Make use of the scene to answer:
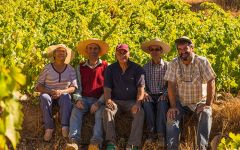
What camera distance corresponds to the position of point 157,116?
21.1 feet

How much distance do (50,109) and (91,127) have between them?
57cm

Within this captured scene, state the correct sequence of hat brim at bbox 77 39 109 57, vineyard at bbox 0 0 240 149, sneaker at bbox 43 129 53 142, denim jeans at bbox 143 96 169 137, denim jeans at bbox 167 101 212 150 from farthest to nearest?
vineyard at bbox 0 0 240 149 → hat brim at bbox 77 39 109 57 → sneaker at bbox 43 129 53 142 → denim jeans at bbox 143 96 169 137 → denim jeans at bbox 167 101 212 150

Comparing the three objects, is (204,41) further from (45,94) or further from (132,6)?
(132,6)

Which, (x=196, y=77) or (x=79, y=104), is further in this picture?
(x=79, y=104)

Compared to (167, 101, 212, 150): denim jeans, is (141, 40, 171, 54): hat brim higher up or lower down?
higher up

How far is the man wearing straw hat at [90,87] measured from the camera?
6383 millimetres

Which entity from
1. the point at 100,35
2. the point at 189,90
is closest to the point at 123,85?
the point at 189,90

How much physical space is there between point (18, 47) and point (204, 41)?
2.90 metres

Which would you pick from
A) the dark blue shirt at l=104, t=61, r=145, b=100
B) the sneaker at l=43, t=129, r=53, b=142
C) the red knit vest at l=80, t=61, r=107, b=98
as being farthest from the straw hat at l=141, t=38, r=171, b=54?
the sneaker at l=43, t=129, r=53, b=142

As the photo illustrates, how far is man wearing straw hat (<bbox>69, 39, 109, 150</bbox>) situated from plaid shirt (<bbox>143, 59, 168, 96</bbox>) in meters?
0.56

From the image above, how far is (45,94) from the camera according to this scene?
21.5 feet

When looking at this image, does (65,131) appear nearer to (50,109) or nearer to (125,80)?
(50,109)

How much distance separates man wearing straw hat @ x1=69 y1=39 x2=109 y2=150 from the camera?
638 cm

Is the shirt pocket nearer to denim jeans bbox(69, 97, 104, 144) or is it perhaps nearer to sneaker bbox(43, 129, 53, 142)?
denim jeans bbox(69, 97, 104, 144)
